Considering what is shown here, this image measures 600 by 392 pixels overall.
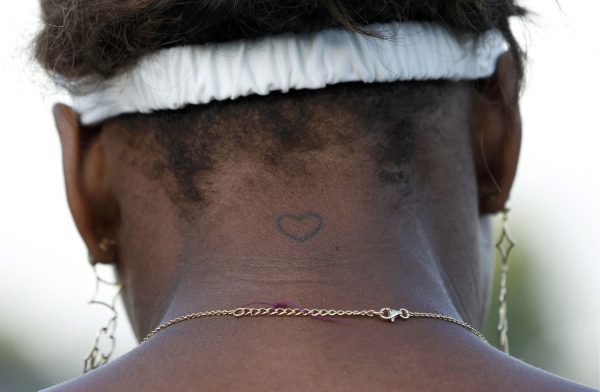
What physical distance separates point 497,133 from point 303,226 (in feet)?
2.16

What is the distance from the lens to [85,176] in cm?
254

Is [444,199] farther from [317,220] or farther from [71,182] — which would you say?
[71,182]

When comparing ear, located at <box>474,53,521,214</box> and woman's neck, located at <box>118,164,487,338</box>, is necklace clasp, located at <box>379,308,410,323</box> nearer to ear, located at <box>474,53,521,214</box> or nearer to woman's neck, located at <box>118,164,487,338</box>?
woman's neck, located at <box>118,164,487,338</box>

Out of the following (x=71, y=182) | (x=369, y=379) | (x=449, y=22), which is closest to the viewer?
(x=369, y=379)

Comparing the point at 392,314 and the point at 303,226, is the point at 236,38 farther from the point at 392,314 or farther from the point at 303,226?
the point at 392,314

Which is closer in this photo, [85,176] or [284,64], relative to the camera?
[284,64]

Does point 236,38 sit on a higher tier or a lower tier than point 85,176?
higher

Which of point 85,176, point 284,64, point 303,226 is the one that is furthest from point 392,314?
point 85,176

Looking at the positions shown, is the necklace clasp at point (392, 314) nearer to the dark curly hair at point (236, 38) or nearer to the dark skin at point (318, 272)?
the dark skin at point (318, 272)

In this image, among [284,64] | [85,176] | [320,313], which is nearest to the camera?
[320,313]

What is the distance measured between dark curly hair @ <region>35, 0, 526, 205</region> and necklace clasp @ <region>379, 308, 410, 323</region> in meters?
0.27

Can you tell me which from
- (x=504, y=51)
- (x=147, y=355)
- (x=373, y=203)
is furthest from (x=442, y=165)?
(x=147, y=355)

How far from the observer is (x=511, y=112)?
2.60 meters

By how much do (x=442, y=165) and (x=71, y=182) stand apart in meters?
0.83
